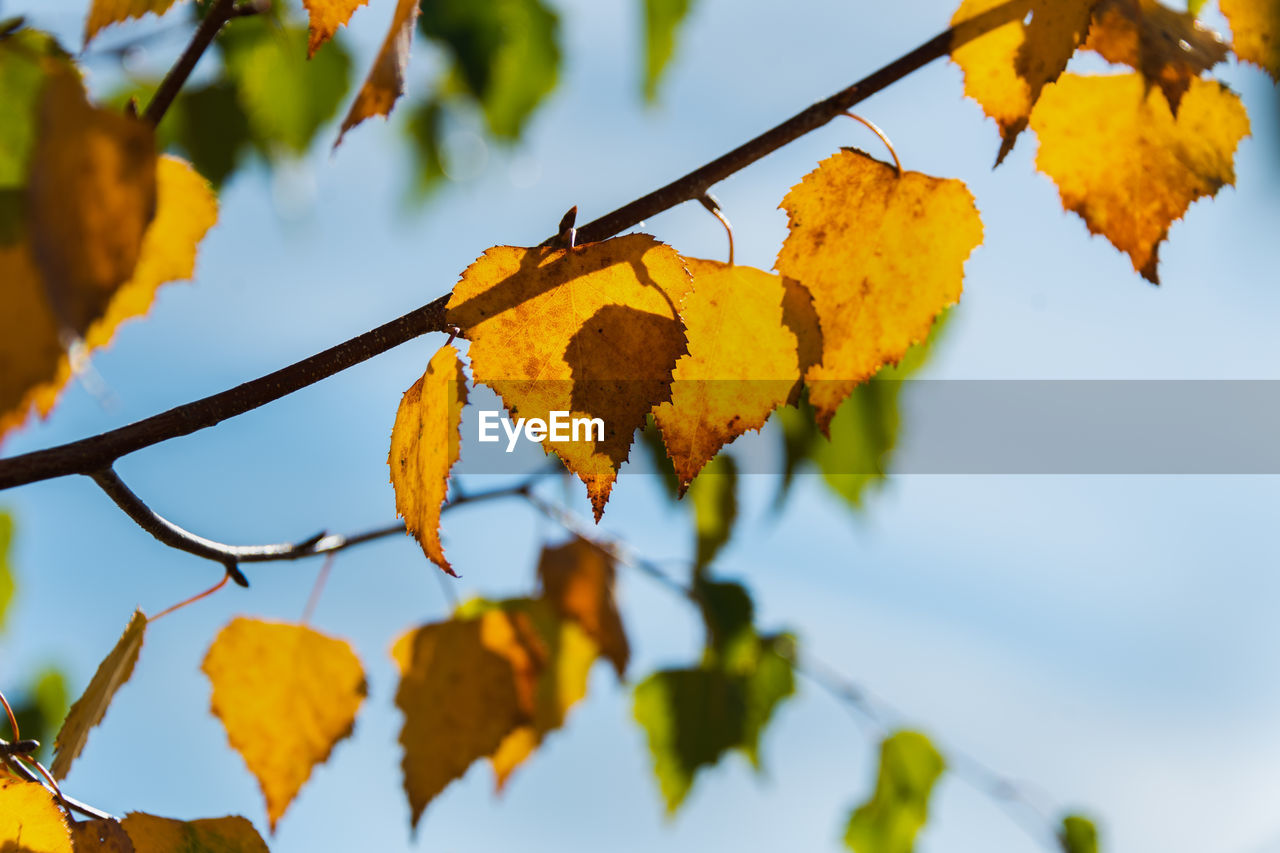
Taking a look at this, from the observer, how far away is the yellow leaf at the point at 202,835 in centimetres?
43

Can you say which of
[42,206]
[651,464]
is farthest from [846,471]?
[42,206]

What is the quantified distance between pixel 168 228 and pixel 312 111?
2.46 feet

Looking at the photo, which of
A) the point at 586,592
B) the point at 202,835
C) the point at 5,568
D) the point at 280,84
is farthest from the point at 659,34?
the point at 5,568

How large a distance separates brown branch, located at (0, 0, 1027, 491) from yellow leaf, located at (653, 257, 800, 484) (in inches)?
1.8

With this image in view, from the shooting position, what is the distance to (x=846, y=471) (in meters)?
1.09

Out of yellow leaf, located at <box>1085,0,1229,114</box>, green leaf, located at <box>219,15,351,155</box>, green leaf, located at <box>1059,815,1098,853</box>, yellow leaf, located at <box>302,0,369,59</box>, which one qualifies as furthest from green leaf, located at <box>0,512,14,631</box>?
green leaf, located at <box>1059,815,1098,853</box>

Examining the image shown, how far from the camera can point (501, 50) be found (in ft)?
3.58

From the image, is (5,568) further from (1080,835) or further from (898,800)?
(1080,835)

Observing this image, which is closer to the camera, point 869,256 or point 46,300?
point 46,300

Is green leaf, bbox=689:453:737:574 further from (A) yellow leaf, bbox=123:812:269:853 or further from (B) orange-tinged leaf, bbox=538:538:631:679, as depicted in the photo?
(A) yellow leaf, bbox=123:812:269:853

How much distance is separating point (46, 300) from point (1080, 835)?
150 cm

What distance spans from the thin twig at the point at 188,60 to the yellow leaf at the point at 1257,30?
449 mm

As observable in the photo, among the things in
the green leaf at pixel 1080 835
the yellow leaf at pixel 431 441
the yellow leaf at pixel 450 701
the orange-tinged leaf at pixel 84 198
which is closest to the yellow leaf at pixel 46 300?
the orange-tinged leaf at pixel 84 198

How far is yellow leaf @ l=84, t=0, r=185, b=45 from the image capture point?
0.40m
